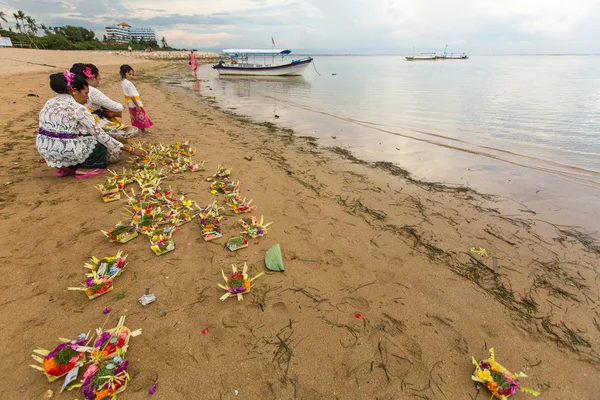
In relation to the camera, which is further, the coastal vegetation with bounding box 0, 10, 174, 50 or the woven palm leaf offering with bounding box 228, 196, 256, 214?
the coastal vegetation with bounding box 0, 10, 174, 50

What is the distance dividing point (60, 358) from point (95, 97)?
5.70 metres

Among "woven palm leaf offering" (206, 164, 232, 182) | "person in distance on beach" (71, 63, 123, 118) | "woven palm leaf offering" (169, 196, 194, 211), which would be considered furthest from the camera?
"woven palm leaf offering" (206, 164, 232, 182)

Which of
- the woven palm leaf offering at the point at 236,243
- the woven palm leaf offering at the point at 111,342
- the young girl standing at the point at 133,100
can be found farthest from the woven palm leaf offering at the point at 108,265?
the young girl standing at the point at 133,100

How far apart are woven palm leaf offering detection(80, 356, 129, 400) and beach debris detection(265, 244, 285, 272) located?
1.66 m

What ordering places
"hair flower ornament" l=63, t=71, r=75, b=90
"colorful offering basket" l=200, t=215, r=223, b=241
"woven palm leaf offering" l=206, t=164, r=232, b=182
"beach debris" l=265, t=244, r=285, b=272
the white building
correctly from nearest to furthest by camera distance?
"beach debris" l=265, t=244, r=285, b=272, "colorful offering basket" l=200, t=215, r=223, b=241, "hair flower ornament" l=63, t=71, r=75, b=90, "woven palm leaf offering" l=206, t=164, r=232, b=182, the white building

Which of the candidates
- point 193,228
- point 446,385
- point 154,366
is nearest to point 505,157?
point 446,385

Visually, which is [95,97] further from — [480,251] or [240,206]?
[480,251]

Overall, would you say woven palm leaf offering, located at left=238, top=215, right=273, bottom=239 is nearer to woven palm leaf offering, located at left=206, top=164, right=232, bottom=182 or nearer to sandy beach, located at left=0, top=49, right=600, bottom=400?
sandy beach, located at left=0, top=49, right=600, bottom=400

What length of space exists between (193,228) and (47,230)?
1.89 m

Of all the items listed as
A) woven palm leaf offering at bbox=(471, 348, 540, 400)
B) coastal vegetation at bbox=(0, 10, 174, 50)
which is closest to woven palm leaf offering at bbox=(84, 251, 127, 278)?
woven palm leaf offering at bbox=(471, 348, 540, 400)

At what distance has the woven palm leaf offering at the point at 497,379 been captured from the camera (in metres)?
2.25

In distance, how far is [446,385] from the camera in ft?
7.65

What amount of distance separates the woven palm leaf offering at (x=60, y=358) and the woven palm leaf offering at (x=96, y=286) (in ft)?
1.76

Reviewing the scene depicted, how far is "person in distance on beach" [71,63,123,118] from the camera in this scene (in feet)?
18.3
